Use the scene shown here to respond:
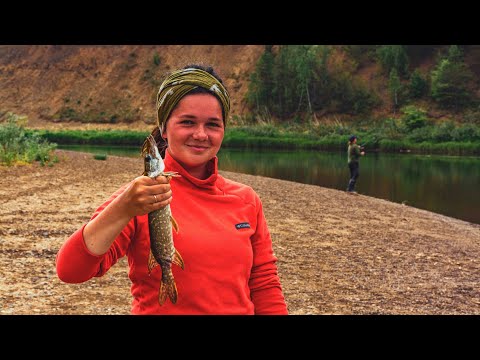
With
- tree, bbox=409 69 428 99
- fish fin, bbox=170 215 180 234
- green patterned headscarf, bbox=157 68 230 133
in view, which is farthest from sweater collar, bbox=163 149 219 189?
tree, bbox=409 69 428 99

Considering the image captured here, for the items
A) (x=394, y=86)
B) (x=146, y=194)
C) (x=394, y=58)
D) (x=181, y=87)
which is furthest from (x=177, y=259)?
(x=394, y=58)

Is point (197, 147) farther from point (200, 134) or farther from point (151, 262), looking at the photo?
point (151, 262)

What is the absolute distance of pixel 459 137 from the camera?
44.3 metres

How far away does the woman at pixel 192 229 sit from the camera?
75.7 inches

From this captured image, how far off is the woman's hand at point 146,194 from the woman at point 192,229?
91 mm

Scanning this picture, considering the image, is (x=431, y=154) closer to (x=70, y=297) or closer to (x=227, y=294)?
(x=70, y=297)

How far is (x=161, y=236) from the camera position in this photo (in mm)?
1895

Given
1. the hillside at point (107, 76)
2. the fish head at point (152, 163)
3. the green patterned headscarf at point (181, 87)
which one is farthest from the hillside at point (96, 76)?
the fish head at point (152, 163)

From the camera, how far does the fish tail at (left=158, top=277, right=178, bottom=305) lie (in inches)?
78.1

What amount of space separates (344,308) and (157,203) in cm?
528

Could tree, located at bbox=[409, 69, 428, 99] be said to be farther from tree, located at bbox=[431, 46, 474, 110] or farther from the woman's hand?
the woman's hand

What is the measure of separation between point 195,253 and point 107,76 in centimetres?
7949

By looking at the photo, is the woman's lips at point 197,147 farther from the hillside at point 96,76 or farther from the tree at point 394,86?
the hillside at point 96,76

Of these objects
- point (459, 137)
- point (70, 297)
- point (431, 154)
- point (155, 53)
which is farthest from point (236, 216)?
point (155, 53)
